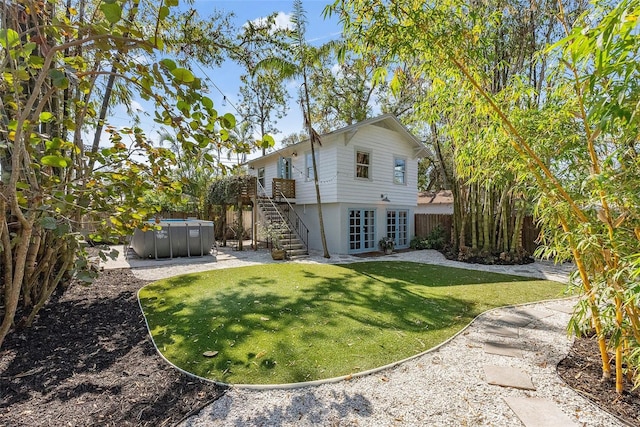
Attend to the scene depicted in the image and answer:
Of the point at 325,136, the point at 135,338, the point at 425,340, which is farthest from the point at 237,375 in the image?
the point at 325,136

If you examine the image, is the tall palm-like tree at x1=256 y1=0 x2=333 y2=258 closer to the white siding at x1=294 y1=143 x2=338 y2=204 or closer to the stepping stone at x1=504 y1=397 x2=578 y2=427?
the white siding at x1=294 y1=143 x2=338 y2=204

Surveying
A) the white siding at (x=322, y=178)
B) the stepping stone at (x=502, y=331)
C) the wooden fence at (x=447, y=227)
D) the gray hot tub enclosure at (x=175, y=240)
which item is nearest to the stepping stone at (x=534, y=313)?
the stepping stone at (x=502, y=331)

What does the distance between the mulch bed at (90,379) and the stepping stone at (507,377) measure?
8.38ft

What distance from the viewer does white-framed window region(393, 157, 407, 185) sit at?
13697mm

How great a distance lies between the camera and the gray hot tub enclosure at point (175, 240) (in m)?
10.1

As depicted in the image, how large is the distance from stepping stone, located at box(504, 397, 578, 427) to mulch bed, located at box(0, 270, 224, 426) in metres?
Answer: 2.47

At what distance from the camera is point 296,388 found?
2.78m

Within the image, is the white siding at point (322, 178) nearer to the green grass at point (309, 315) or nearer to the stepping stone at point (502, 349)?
the green grass at point (309, 315)

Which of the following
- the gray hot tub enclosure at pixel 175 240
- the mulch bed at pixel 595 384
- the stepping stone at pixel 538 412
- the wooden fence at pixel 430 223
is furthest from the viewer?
the wooden fence at pixel 430 223

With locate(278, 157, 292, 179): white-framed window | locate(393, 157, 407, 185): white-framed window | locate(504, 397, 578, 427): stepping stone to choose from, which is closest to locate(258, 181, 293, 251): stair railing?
locate(278, 157, 292, 179): white-framed window

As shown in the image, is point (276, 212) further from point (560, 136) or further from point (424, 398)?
point (560, 136)

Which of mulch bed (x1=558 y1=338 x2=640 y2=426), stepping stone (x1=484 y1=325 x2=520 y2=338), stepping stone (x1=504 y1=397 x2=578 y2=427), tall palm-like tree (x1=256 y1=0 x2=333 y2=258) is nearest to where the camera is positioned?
stepping stone (x1=504 y1=397 x2=578 y2=427)

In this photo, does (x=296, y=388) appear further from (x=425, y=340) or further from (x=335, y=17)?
(x=335, y=17)

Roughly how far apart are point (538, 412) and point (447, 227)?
11685 mm
